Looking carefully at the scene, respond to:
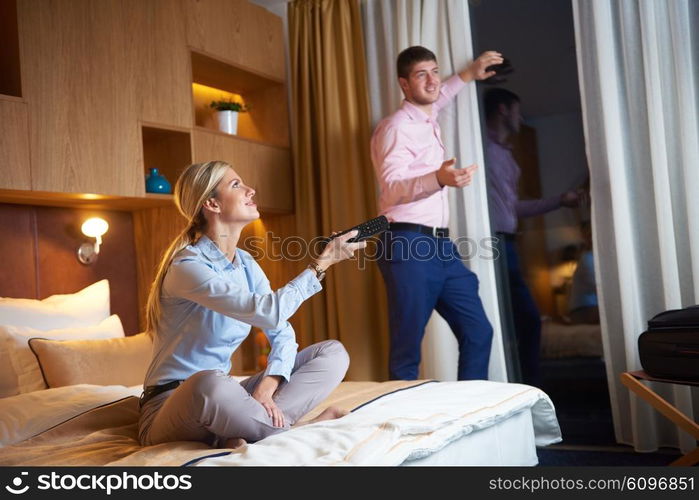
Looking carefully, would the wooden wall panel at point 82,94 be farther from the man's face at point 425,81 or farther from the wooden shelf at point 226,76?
the man's face at point 425,81

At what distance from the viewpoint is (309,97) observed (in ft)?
12.9

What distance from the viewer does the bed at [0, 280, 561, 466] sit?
1.59 meters

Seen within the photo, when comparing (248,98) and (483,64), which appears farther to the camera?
(248,98)

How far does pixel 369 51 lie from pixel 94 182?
162 centimetres

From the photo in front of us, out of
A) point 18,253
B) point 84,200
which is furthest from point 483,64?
point 18,253

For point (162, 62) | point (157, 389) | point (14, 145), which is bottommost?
point (157, 389)

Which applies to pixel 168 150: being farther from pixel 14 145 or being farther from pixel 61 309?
pixel 61 309

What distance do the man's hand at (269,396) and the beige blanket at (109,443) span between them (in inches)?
6.8

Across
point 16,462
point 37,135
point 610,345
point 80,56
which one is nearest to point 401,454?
point 16,462

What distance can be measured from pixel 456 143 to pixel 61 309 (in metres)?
1.96

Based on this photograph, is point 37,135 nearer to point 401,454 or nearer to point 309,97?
point 309,97

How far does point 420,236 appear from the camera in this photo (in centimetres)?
309

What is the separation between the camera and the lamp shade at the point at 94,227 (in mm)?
3240

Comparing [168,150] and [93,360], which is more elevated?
[168,150]
